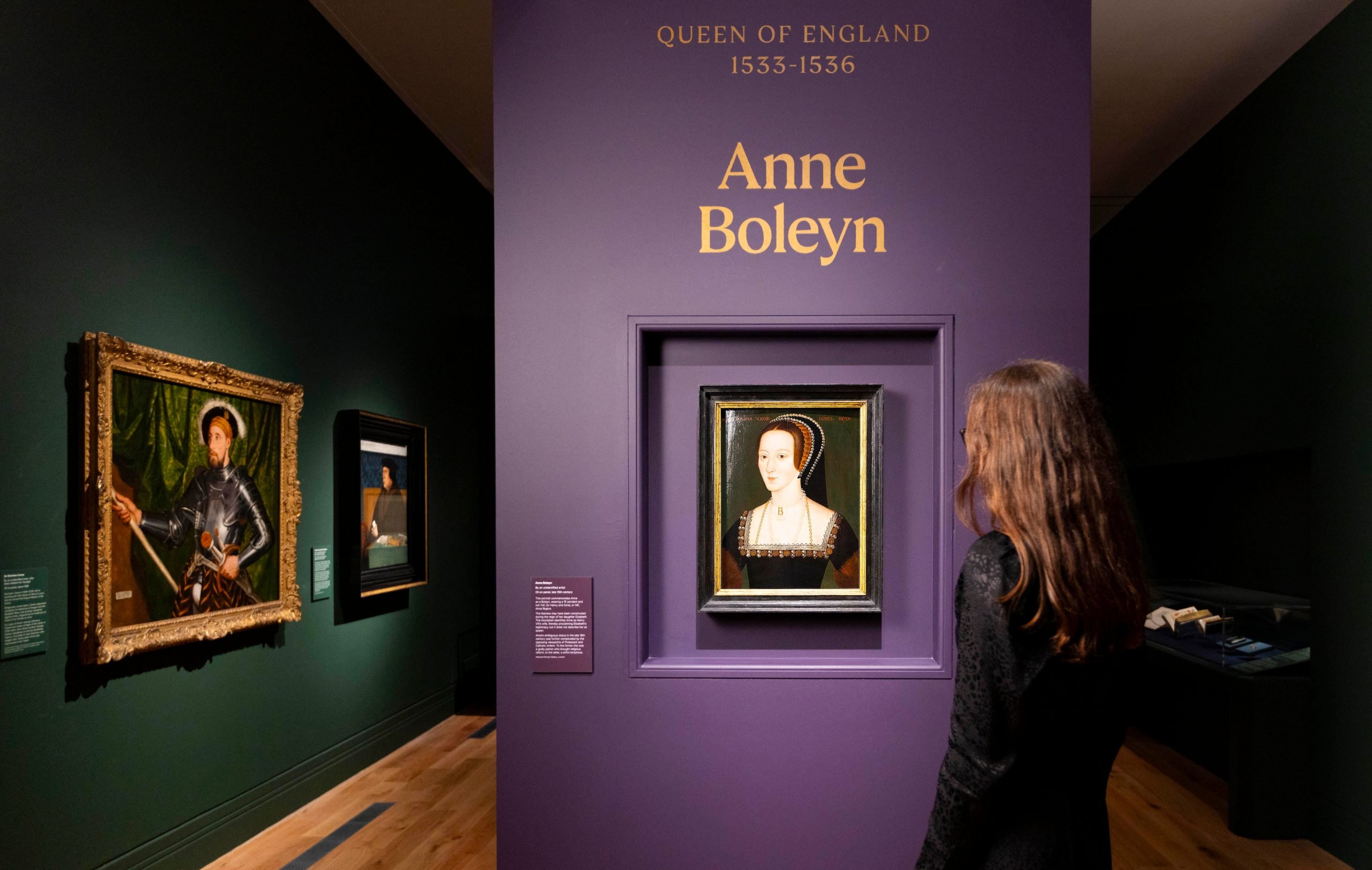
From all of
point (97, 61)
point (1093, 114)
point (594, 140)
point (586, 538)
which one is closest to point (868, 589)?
point (586, 538)

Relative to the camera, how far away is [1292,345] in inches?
172

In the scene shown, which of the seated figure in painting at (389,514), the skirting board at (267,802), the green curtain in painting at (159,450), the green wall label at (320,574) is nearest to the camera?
the green curtain in painting at (159,450)

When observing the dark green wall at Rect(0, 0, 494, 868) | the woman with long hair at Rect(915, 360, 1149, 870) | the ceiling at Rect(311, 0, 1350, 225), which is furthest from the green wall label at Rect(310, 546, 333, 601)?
the woman with long hair at Rect(915, 360, 1149, 870)

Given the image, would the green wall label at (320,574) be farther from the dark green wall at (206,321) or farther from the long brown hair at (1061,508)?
the long brown hair at (1061,508)

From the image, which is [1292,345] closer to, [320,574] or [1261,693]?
[1261,693]

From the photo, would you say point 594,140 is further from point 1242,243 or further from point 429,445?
point 1242,243

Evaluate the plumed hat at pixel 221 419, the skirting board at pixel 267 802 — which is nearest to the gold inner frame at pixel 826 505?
the plumed hat at pixel 221 419

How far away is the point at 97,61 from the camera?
9.66ft

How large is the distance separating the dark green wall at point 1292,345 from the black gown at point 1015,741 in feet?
11.5

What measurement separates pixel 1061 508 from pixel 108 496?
3.32 m

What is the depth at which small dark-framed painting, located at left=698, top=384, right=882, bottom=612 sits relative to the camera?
8.20 ft

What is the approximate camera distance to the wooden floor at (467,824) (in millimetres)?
3547

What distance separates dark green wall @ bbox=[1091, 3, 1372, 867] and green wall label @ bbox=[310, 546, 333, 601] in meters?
5.57

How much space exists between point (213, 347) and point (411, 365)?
1923mm
